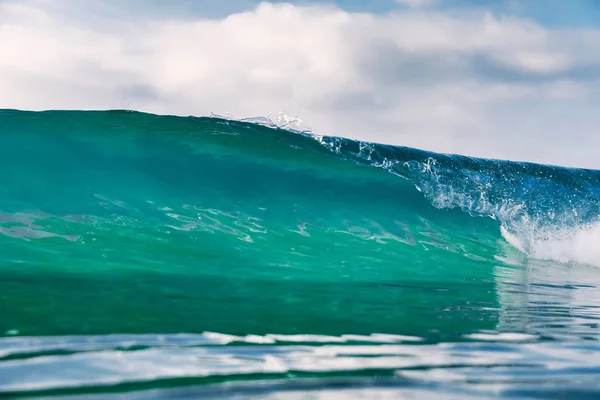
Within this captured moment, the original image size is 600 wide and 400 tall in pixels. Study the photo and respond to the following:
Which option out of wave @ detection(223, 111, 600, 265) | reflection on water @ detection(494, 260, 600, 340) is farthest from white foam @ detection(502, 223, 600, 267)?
reflection on water @ detection(494, 260, 600, 340)

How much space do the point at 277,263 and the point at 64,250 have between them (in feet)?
5.61

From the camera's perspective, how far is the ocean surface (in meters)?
1.88

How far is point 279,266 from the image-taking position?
5418 mm

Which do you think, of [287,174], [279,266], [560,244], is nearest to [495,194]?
[560,244]

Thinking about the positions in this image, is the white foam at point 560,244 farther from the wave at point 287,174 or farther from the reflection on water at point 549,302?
the reflection on water at point 549,302

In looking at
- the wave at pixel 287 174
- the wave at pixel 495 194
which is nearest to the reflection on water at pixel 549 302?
the wave at pixel 287 174

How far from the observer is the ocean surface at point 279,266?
1877 millimetres

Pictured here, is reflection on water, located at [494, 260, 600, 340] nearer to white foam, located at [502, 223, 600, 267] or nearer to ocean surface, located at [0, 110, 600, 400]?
ocean surface, located at [0, 110, 600, 400]

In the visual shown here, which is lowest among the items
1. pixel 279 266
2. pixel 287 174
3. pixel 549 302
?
pixel 279 266

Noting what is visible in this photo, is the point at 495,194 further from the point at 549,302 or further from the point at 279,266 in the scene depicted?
the point at 549,302

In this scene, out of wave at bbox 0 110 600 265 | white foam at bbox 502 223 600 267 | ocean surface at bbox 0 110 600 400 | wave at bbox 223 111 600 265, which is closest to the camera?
ocean surface at bbox 0 110 600 400

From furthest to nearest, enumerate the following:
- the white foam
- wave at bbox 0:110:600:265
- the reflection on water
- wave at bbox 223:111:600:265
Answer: wave at bbox 223:111:600:265 → the white foam → wave at bbox 0:110:600:265 → the reflection on water

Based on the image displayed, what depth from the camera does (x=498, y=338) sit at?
256cm

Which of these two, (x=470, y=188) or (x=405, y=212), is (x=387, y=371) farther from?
(x=470, y=188)
